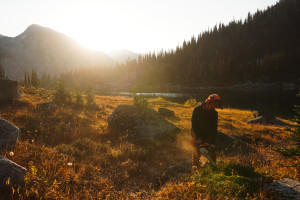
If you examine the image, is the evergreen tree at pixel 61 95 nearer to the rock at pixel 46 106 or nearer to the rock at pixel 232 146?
the rock at pixel 46 106

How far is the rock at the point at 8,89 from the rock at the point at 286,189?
56.8 feet

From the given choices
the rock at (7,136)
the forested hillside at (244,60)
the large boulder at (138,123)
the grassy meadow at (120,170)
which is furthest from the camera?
the forested hillside at (244,60)

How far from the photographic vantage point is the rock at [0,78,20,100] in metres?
12.3

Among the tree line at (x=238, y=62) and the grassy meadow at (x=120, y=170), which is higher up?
the tree line at (x=238, y=62)

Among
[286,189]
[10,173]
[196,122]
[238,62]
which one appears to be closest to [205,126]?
Answer: [196,122]

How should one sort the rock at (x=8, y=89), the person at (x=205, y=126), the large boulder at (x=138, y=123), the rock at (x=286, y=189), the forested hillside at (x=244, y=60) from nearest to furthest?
the rock at (x=286, y=189) < the person at (x=205, y=126) < the large boulder at (x=138, y=123) < the rock at (x=8, y=89) < the forested hillside at (x=244, y=60)

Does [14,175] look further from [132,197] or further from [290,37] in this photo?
[290,37]

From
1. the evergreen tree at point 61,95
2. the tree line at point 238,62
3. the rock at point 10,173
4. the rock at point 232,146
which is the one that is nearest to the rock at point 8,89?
the evergreen tree at point 61,95

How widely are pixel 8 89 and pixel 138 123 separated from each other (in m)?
11.5

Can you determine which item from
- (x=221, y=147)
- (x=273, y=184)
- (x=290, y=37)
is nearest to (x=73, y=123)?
(x=221, y=147)

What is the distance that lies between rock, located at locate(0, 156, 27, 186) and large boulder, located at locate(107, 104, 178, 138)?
629 centimetres

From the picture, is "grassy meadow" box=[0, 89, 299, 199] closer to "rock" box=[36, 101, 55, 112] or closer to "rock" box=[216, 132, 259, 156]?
"rock" box=[216, 132, 259, 156]

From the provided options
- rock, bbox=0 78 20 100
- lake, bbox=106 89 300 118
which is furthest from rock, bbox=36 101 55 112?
lake, bbox=106 89 300 118

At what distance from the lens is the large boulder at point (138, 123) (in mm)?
10109
